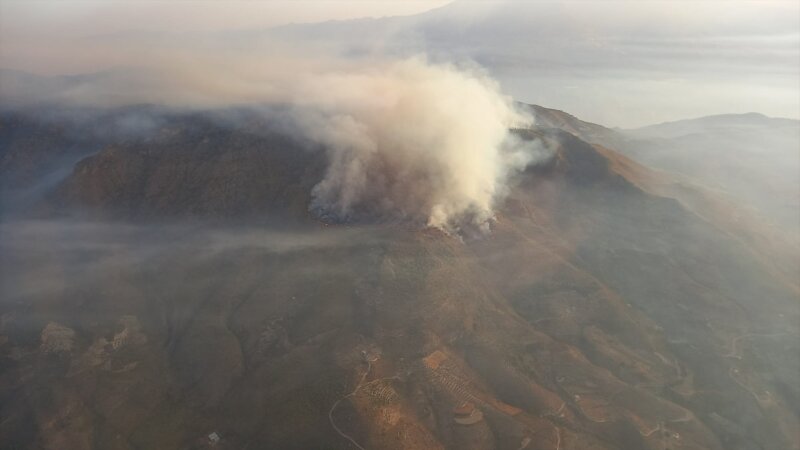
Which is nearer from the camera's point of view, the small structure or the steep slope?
the small structure

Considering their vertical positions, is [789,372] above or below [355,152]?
→ below

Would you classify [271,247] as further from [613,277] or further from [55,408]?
[613,277]

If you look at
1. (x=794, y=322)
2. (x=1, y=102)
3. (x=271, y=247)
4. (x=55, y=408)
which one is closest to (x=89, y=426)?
(x=55, y=408)

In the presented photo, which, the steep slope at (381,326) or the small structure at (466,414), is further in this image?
the steep slope at (381,326)

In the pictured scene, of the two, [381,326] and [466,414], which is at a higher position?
[381,326]

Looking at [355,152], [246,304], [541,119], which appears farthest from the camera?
[541,119]

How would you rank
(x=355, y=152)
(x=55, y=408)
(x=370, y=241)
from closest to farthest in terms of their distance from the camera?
(x=55, y=408) → (x=370, y=241) → (x=355, y=152)

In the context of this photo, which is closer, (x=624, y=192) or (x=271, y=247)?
(x=271, y=247)

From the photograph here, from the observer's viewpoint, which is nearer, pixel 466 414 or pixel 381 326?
pixel 466 414
